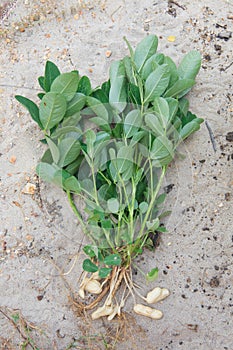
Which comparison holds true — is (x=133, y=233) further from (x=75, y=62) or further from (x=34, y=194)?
(x=75, y=62)

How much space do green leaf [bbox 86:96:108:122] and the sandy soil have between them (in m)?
0.21

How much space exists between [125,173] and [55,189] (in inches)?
9.2

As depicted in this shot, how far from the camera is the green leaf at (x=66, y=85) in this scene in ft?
4.88

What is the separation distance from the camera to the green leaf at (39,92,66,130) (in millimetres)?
1461

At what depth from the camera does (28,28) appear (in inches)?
74.3

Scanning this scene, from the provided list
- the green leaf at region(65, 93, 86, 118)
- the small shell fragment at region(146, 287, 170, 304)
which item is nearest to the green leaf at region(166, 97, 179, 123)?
the green leaf at region(65, 93, 86, 118)

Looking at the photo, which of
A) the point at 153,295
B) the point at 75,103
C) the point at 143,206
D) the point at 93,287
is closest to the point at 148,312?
the point at 153,295

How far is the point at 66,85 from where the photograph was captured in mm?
1497

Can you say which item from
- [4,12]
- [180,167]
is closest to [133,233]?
[180,167]

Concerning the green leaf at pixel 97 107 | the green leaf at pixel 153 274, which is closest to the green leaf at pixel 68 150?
the green leaf at pixel 97 107

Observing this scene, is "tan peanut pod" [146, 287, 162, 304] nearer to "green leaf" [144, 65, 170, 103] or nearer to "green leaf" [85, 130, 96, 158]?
"green leaf" [85, 130, 96, 158]

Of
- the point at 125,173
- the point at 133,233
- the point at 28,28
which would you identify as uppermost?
the point at 28,28

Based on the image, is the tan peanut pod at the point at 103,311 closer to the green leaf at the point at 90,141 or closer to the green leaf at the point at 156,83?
the green leaf at the point at 90,141

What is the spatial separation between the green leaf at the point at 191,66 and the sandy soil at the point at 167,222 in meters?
0.07
